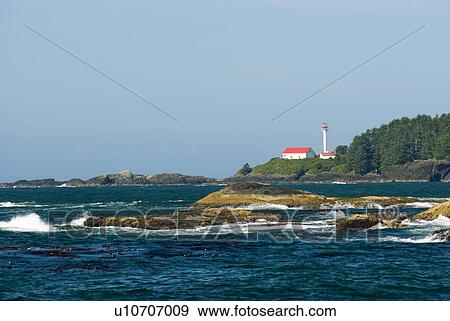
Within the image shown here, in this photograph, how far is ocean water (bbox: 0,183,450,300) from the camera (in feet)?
94.9

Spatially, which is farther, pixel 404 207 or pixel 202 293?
pixel 404 207

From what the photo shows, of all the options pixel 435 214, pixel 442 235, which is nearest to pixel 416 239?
pixel 442 235

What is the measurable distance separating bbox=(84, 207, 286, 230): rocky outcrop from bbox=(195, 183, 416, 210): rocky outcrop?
2020 cm

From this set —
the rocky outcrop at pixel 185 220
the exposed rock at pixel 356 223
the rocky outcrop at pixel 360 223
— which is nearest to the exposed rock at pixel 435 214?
the rocky outcrop at pixel 360 223

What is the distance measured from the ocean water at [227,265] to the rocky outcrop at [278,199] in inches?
1248

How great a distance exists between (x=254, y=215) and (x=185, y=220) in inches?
293

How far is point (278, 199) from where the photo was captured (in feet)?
299

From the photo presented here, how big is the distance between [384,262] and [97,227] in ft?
93.1

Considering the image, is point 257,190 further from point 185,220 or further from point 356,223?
point 356,223

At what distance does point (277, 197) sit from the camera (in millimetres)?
92188

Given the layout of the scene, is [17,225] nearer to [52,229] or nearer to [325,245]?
[52,229]

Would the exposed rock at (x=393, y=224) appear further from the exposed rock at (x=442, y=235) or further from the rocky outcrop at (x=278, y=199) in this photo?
the rocky outcrop at (x=278, y=199)

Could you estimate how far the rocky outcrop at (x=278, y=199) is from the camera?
283 ft

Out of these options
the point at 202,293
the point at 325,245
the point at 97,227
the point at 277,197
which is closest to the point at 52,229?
the point at 97,227
